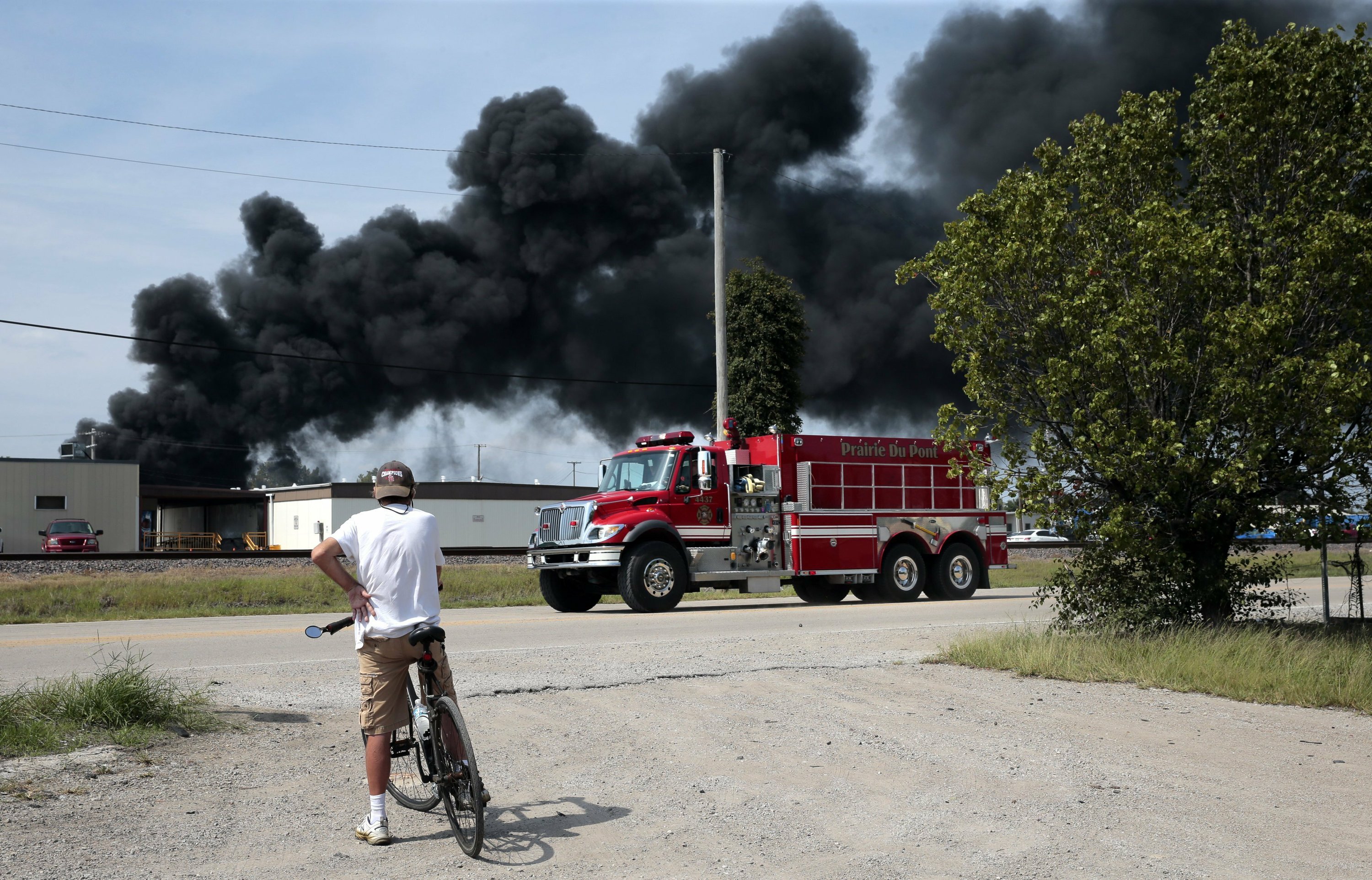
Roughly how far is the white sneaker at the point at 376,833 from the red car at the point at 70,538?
42.2 meters

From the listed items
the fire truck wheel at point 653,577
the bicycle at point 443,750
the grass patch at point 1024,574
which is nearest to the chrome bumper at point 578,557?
the fire truck wheel at point 653,577

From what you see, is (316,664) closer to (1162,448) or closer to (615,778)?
(615,778)

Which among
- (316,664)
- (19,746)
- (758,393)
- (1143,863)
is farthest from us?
(758,393)

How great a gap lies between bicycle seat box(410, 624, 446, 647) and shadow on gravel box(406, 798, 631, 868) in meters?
0.94

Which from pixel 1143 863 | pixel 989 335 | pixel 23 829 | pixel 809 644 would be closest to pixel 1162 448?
pixel 989 335

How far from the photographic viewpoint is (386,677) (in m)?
5.22

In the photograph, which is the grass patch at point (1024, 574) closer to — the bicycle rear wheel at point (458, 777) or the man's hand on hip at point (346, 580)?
the bicycle rear wheel at point (458, 777)

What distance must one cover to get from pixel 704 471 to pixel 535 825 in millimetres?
12734

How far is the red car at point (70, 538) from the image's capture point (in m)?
42.1

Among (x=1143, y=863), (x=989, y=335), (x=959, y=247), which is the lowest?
(x=1143, y=863)

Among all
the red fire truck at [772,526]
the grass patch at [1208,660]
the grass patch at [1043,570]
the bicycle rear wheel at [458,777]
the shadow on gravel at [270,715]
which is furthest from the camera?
the grass patch at [1043,570]

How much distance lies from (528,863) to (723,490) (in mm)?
13808

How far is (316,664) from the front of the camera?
1091 cm

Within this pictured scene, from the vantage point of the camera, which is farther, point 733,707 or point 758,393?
point 758,393
